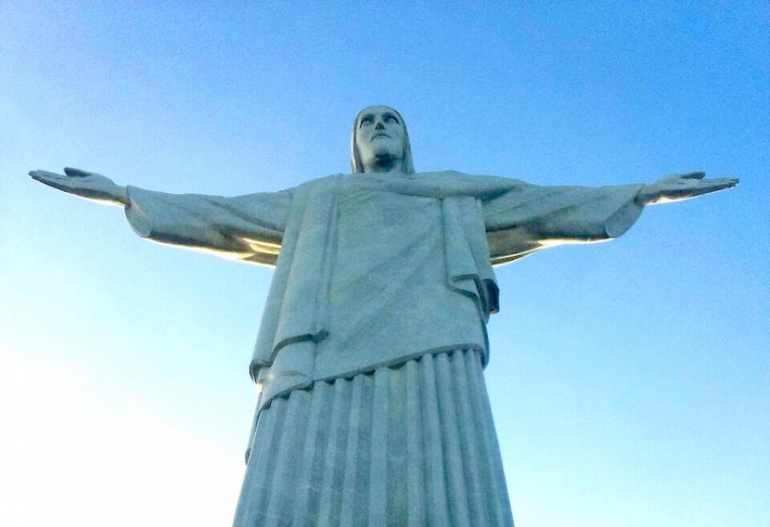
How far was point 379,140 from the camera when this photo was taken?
10.9 metres

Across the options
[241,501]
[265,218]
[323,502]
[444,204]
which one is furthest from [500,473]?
[265,218]

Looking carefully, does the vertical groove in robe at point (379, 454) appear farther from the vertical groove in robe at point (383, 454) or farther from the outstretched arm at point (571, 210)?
the outstretched arm at point (571, 210)

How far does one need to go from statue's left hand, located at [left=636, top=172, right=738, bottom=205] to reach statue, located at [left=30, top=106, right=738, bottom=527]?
0.05ft

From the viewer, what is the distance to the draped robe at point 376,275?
6605mm

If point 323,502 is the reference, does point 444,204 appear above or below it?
above

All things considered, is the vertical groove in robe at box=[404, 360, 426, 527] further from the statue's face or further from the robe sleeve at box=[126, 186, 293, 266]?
the statue's face

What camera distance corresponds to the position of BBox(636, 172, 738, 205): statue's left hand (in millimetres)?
9523

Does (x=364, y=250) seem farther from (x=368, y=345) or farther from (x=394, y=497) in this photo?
(x=394, y=497)

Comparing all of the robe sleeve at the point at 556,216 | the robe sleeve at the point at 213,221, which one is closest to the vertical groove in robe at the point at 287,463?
the robe sleeve at the point at 213,221

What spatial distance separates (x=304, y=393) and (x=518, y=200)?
390 centimetres

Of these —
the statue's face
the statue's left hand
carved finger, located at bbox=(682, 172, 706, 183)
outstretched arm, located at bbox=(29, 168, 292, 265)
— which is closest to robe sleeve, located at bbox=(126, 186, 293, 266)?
outstretched arm, located at bbox=(29, 168, 292, 265)

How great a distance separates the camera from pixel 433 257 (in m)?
8.80

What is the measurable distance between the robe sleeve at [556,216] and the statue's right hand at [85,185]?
4025 mm

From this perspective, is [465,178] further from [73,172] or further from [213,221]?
[73,172]
